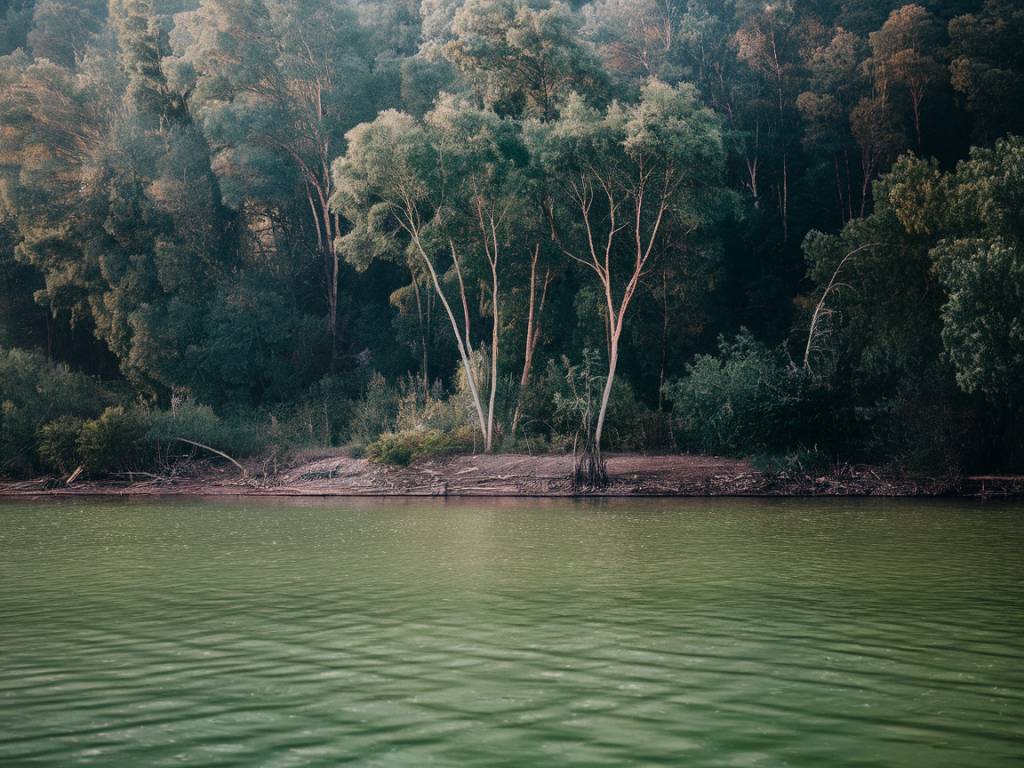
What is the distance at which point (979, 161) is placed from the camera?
83.7ft

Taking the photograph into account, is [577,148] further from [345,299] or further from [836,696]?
[836,696]

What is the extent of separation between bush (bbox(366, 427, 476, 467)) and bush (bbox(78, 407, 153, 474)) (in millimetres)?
6491

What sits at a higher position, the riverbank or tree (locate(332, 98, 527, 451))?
tree (locate(332, 98, 527, 451))

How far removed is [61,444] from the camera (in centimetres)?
2864

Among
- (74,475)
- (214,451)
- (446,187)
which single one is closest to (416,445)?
(214,451)


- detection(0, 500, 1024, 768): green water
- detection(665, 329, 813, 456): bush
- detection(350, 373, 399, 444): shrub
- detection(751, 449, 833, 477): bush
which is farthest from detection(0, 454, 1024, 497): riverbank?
detection(0, 500, 1024, 768): green water

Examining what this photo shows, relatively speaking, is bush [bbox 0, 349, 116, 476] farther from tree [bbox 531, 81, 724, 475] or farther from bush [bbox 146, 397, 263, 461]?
tree [bbox 531, 81, 724, 475]

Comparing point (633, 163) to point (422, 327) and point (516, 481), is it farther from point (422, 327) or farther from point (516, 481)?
point (422, 327)

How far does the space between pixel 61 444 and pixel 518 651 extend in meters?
24.3

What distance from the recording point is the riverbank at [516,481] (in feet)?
78.9

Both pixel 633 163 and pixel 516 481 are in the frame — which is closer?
pixel 516 481

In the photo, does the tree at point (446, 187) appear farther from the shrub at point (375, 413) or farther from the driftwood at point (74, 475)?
the driftwood at point (74, 475)

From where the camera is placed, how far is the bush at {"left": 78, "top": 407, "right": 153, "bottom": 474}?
92.7ft

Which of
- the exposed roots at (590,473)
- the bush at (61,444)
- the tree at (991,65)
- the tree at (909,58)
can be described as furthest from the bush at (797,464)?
the bush at (61,444)
